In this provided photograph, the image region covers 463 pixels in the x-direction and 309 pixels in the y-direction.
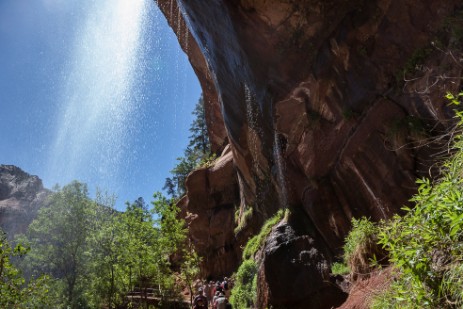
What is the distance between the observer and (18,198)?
69.7 meters

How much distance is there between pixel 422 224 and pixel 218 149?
3475cm

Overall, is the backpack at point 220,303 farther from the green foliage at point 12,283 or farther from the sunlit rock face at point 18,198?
the sunlit rock face at point 18,198

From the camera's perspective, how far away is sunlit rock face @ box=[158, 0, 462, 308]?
1141 cm

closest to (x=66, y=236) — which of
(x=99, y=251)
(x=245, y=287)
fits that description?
(x=99, y=251)

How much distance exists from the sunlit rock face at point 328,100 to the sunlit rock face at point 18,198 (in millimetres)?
53259

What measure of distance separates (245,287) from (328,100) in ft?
29.0

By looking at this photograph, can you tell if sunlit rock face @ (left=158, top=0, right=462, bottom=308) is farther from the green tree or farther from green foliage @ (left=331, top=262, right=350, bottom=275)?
the green tree

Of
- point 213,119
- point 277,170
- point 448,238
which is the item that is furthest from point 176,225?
point 213,119

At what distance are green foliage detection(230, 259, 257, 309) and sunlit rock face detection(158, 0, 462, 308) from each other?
1804mm

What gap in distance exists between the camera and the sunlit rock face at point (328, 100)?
11406mm

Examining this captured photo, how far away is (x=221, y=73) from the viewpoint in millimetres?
21953

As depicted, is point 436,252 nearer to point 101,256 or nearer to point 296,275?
point 296,275

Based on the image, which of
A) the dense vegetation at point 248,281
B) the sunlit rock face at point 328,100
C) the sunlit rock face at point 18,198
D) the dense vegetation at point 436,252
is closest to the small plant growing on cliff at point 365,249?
the sunlit rock face at point 328,100

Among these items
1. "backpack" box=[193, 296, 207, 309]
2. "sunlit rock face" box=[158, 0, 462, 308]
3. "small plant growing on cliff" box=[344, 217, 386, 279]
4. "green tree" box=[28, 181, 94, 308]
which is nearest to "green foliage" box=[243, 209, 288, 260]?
"sunlit rock face" box=[158, 0, 462, 308]
